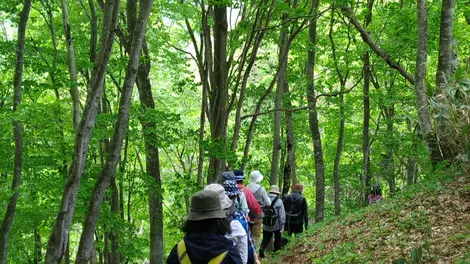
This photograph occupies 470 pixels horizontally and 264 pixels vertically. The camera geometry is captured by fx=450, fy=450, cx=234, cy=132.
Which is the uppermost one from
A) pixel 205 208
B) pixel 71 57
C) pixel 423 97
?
pixel 71 57

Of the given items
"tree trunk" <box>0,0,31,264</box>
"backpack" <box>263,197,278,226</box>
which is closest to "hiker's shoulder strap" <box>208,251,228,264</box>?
"backpack" <box>263,197,278,226</box>

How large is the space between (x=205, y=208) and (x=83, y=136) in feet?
15.9

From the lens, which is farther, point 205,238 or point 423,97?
point 423,97

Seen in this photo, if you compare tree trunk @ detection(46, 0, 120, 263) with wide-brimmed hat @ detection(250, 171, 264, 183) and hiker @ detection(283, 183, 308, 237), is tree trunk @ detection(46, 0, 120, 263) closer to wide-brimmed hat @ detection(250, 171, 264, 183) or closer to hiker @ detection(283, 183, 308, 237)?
wide-brimmed hat @ detection(250, 171, 264, 183)

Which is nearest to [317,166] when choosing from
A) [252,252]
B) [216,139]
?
[216,139]

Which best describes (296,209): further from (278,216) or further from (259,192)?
(259,192)

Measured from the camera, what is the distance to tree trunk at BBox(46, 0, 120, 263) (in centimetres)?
705

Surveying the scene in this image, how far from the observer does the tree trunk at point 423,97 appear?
27.3 ft

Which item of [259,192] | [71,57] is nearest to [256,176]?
[259,192]

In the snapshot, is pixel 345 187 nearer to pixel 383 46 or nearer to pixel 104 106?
pixel 383 46

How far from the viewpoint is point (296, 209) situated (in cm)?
1115

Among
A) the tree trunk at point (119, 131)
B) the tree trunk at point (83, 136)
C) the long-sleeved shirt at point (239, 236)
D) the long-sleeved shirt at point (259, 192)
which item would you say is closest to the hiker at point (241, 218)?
the long-sleeved shirt at point (239, 236)

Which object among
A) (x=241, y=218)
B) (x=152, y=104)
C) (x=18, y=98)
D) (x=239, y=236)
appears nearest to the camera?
(x=239, y=236)

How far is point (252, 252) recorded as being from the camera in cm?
498
